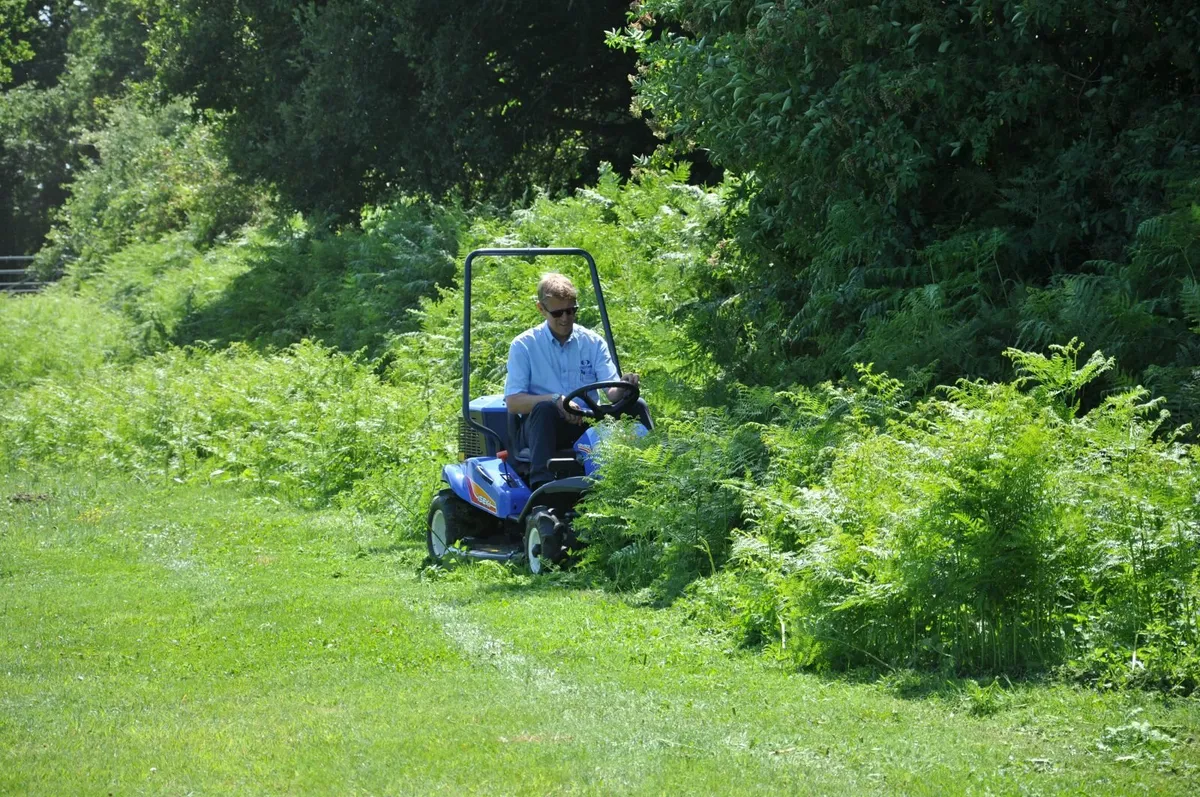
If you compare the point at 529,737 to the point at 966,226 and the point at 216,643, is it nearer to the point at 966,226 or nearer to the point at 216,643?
the point at 216,643

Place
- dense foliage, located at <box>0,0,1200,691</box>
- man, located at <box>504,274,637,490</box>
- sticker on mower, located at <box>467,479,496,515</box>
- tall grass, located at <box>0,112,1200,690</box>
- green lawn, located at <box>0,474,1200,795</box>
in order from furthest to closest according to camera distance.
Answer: sticker on mower, located at <box>467,479,496,515</box>, man, located at <box>504,274,637,490</box>, dense foliage, located at <box>0,0,1200,691</box>, tall grass, located at <box>0,112,1200,690</box>, green lawn, located at <box>0,474,1200,795</box>

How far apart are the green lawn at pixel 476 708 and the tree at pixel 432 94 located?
59.5ft

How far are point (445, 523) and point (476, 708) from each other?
15.1ft

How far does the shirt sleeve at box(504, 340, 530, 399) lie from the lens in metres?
10.3

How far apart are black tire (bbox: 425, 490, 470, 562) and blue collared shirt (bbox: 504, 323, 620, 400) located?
3.39ft

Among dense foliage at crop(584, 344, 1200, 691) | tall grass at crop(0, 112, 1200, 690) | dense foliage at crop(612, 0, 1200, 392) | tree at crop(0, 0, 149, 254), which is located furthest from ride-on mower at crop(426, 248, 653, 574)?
tree at crop(0, 0, 149, 254)

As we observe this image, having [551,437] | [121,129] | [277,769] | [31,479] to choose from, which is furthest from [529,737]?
[121,129]

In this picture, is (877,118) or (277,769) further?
(877,118)

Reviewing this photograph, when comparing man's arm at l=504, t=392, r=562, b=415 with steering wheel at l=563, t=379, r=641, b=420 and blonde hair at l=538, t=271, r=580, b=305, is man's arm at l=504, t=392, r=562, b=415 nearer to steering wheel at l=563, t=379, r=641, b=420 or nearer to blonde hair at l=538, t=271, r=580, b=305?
steering wheel at l=563, t=379, r=641, b=420

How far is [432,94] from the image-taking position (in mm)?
27109

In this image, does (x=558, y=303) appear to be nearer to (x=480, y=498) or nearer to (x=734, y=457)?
(x=480, y=498)

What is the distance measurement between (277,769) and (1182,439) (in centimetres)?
604

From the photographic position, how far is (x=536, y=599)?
29.4 feet

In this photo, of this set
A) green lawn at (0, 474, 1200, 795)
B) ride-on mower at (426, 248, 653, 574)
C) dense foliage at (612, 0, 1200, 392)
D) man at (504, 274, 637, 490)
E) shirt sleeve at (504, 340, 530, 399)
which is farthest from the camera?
dense foliage at (612, 0, 1200, 392)
